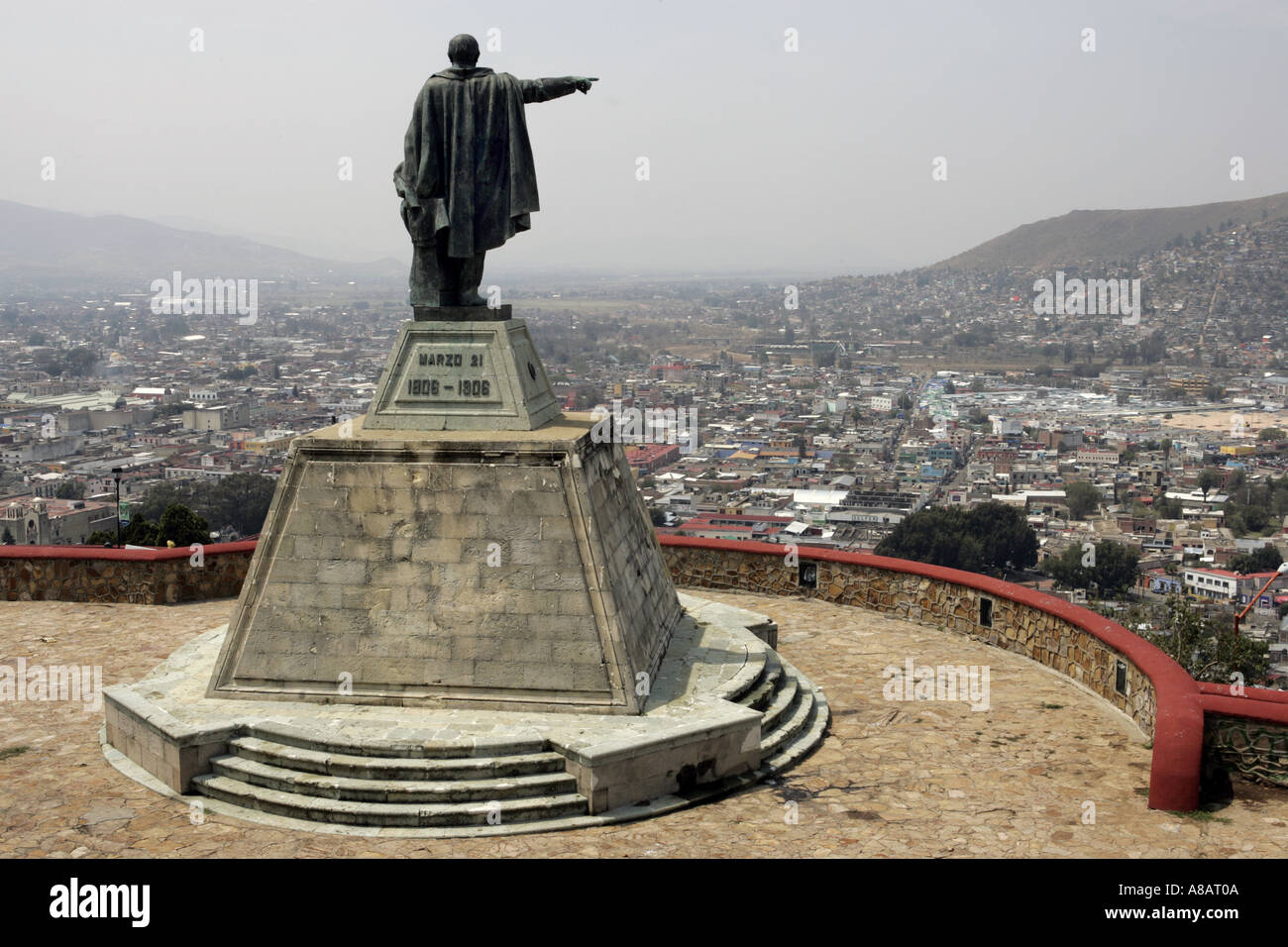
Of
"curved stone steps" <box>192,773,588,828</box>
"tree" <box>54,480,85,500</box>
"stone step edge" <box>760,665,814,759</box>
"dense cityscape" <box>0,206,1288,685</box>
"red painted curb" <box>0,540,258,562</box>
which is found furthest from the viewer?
"tree" <box>54,480,85,500</box>

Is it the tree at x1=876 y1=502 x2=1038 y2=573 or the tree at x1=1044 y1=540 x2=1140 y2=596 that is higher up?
the tree at x1=876 y1=502 x2=1038 y2=573

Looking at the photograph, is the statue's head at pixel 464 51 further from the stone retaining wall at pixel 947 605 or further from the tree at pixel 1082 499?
the tree at pixel 1082 499

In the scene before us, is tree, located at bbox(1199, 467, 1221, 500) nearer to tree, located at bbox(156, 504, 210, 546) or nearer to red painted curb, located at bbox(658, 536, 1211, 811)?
tree, located at bbox(156, 504, 210, 546)

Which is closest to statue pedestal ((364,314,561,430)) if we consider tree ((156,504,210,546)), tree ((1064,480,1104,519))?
tree ((156,504,210,546))

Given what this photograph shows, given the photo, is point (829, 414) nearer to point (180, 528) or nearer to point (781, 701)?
point (180, 528)
